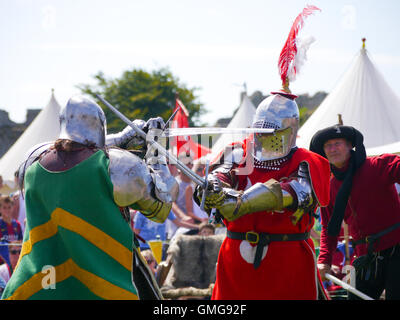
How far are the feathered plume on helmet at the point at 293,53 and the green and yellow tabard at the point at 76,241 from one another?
1792mm

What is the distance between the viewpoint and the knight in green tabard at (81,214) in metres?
3.06

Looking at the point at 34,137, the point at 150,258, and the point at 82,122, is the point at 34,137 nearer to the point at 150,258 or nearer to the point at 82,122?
the point at 150,258

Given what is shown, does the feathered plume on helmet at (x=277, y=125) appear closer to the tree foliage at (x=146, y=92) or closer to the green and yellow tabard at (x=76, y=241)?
the green and yellow tabard at (x=76, y=241)

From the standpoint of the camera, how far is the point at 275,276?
12.7 ft

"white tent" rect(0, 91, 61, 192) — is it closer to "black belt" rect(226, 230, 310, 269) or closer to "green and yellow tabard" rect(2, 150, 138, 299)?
"black belt" rect(226, 230, 310, 269)

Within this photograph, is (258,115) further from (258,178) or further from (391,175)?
(391,175)

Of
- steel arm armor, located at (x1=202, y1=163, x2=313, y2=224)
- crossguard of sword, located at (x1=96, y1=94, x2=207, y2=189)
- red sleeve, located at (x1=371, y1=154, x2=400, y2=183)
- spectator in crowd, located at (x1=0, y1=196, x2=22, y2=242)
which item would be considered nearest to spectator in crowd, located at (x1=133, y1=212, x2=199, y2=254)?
spectator in crowd, located at (x1=0, y1=196, x2=22, y2=242)

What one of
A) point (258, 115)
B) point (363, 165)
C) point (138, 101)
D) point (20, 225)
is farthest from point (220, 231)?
point (138, 101)

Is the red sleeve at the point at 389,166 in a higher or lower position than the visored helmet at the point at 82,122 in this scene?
lower

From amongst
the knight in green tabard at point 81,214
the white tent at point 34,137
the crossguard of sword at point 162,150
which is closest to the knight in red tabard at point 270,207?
the crossguard of sword at point 162,150

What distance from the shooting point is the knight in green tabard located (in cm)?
306

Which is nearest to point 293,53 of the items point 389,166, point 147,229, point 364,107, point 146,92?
point 389,166

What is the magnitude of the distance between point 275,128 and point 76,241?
1.66 metres

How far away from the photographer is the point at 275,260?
389 centimetres
